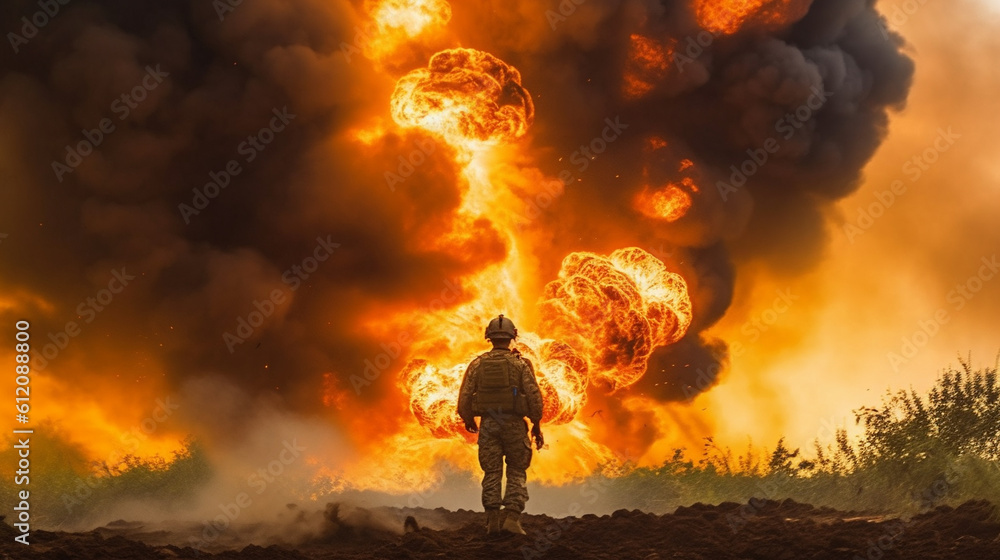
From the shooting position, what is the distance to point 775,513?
545 inches

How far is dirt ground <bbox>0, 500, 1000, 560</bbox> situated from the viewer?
1054 cm

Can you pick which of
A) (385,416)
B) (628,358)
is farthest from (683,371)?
(385,416)

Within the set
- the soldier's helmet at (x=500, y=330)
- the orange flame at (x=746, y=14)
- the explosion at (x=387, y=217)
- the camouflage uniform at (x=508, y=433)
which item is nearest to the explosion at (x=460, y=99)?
the explosion at (x=387, y=217)

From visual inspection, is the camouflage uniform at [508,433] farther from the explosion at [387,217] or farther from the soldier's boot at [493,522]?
the explosion at [387,217]

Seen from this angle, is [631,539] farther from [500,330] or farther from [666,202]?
[666,202]

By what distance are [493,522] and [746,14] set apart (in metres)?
13.2

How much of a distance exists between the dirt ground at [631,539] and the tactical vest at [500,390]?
1674 mm

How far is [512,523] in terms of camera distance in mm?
13180

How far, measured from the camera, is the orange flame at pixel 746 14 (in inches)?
842

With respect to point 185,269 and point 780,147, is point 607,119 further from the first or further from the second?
point 185,269

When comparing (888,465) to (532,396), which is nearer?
(532,396)

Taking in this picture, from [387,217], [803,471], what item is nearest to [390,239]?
[387,217]

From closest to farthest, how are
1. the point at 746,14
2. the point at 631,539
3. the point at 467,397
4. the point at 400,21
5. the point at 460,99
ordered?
the point at 631,539
the point at 467,397
the point at 460,99
the point at 400,21
the point at 746,14

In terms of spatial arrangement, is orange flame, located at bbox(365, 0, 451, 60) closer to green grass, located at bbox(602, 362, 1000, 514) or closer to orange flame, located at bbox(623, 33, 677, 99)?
orange flame, located at bbox(623, 33, 677, 99)
